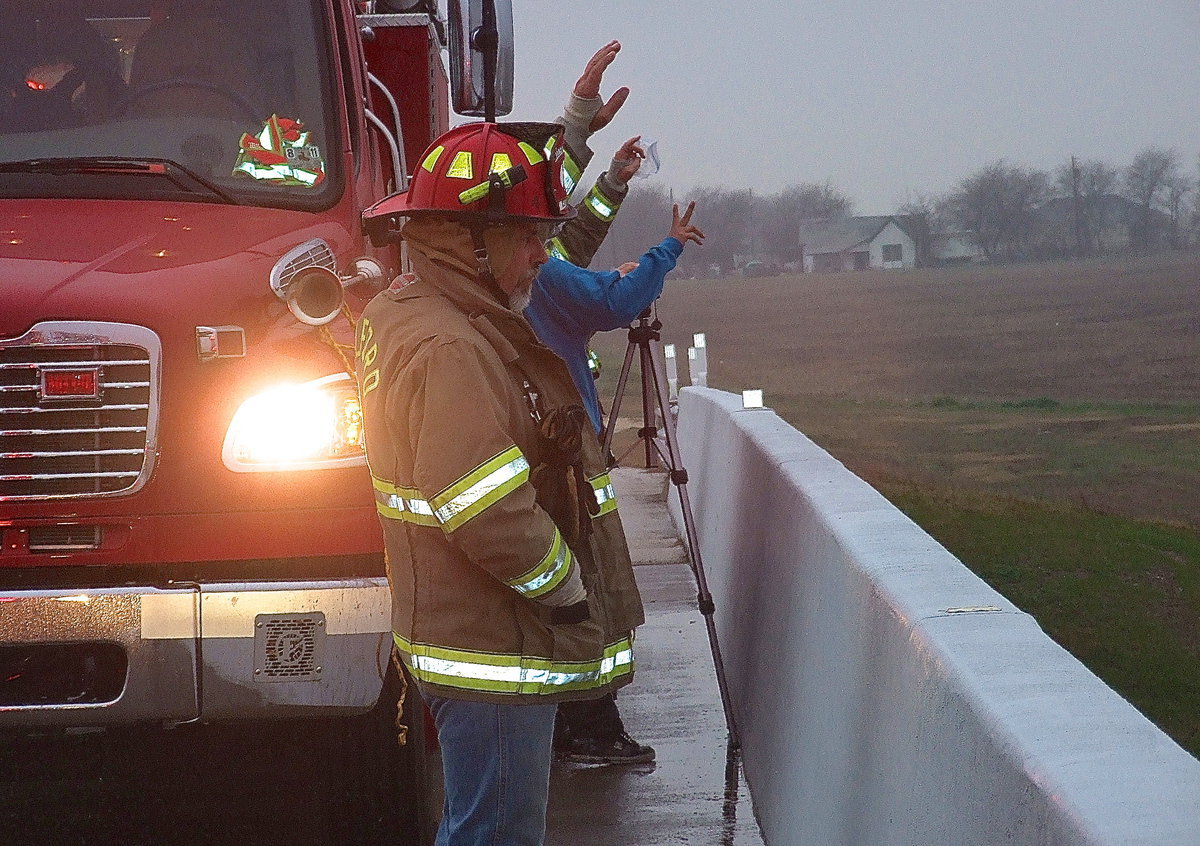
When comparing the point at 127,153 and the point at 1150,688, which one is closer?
the point at 127,153

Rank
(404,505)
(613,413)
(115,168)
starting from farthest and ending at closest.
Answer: (613,413) < (115,168) < (404,505)

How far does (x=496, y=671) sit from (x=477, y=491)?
38cm

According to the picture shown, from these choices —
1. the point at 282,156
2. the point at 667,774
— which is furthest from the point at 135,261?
the point at 667,774

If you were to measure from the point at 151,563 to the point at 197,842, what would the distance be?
1.25 metres

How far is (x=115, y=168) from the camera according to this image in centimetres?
532

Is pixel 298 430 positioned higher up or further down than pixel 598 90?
further down

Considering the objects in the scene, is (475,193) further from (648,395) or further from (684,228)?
(648,395)

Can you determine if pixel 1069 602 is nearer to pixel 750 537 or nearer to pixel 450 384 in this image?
pixel 750 537

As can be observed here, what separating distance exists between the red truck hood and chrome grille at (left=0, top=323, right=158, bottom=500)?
65 millimetres

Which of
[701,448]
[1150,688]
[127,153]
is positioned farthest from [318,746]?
[701,448]

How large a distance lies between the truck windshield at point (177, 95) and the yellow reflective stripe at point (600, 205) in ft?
2.82

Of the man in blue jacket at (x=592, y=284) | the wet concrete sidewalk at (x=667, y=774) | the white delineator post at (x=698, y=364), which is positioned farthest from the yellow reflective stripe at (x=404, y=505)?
the white delineator post at (x=698, y=364)

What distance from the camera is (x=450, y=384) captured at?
338 cm

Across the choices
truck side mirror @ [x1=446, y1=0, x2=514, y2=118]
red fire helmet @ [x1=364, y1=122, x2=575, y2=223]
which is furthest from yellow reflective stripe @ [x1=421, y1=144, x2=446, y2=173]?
truck side mirror @ [x1=446, y1=0, x2=514, y2=118]
